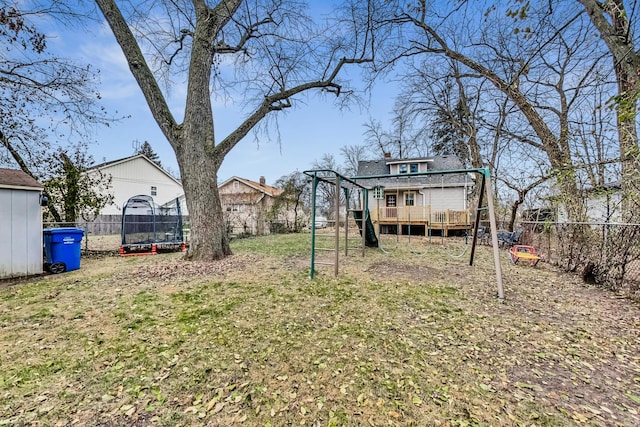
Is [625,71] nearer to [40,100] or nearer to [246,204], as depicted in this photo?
[40,100]

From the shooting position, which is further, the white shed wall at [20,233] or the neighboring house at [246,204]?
the neighboring house at [246,204]

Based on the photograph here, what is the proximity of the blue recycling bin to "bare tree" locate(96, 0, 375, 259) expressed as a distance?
7.80ft

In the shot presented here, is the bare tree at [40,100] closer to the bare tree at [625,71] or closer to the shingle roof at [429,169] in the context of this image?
the bare tree at [625,71]

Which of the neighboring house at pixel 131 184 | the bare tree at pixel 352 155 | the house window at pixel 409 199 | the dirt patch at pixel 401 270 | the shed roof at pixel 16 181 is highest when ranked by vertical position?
the bare tree at pixel 352 155

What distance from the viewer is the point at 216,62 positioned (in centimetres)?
932

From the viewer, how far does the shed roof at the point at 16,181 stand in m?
5.08

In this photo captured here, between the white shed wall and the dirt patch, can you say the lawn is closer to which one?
the white shed wall

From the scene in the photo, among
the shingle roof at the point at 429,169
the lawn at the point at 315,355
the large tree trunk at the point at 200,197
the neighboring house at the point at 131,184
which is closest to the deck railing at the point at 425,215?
the shingle roof at the point at 429,169

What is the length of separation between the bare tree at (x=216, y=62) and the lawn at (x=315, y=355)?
2867 millimetres

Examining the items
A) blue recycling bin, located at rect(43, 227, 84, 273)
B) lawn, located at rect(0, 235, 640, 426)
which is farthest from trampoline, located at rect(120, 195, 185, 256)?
lawn, located at rect(0, 235, 640, 426)

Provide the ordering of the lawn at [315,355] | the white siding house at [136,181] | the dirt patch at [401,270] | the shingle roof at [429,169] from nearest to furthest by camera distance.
Result: 1. the lawn at [315,355]
2. the dirt patch at [401,270]
3. the shingle roof at [429,169]
4. the white siding house at [136,181]

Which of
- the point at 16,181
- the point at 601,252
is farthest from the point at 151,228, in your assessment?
the point at 601,252

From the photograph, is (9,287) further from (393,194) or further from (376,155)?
(376,155)

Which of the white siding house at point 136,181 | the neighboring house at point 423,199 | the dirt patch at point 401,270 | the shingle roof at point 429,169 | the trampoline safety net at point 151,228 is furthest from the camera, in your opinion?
the white siding house at point 136,181
